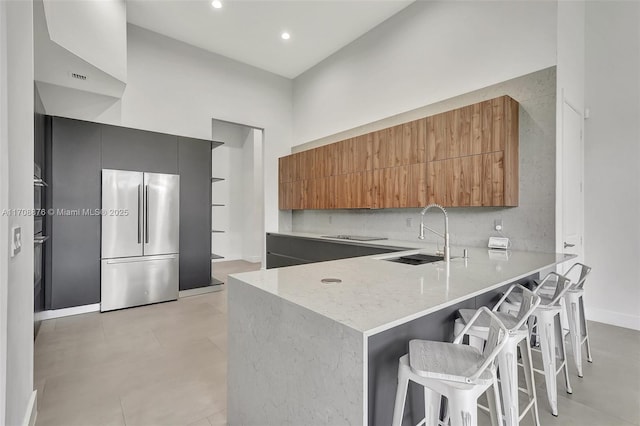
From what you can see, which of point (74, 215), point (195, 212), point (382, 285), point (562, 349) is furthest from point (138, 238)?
point (562, 349)

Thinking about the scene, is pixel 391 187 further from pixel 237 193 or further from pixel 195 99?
pixel 237 193

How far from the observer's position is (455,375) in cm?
108

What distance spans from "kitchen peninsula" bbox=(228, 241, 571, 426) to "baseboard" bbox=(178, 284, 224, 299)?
3.21 meters

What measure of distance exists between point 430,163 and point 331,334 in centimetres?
297

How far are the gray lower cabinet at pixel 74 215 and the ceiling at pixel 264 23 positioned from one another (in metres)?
1.99

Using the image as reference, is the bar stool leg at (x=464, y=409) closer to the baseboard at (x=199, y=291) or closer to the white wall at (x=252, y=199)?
the baseboard at (x=199, y=291)

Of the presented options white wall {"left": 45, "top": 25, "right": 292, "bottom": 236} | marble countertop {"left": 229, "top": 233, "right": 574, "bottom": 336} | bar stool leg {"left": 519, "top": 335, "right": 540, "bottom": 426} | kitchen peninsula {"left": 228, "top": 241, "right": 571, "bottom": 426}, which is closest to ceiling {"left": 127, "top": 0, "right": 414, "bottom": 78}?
white wall {"left": 45, "top": 25, "right": 292, "bottom": 236}

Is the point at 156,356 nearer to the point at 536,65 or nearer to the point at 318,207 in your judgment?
the point at 318,207

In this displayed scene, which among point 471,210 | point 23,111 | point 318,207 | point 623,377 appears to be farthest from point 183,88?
point 623,377

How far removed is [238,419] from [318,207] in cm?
395

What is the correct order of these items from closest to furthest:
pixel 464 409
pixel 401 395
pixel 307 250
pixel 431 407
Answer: pixel 464 409 < pixel 401 395 < pixel 431 407 < pixel 307 250

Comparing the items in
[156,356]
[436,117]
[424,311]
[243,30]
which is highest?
[243,30]

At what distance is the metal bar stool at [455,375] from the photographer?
1044 millimetres

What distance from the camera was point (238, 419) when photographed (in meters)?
1.66
